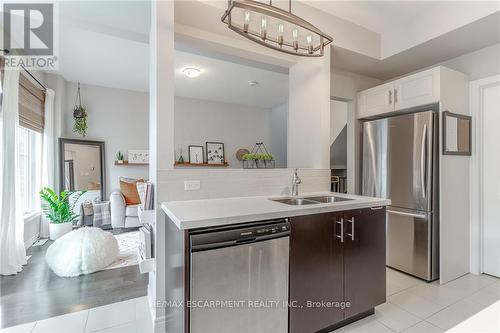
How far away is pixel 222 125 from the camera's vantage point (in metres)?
6.21

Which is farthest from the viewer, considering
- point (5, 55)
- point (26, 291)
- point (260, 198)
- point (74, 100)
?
point (74, 100)

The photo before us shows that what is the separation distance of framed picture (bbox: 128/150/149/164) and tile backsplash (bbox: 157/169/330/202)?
3818 millimetres

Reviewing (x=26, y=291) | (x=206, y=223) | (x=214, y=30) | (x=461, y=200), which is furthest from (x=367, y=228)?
(x=26, y=291)

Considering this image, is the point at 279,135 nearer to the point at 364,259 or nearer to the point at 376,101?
the point at 376,101

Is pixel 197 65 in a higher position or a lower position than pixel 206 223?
higher

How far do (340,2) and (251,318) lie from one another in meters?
2.92

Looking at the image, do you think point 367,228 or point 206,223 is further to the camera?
point 367,228

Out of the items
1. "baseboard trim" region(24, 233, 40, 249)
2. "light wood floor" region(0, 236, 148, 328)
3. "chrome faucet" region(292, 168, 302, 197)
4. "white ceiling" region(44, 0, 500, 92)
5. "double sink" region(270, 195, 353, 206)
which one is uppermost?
"white ceiling" region(44, 0, 500, 92)

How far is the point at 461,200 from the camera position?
A: 9.39 feet

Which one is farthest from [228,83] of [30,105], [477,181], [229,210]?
[477,181]

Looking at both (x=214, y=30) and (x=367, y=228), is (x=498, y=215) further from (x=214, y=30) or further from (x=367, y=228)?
(x=214, y=30)

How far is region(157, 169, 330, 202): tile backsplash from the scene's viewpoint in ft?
6.38

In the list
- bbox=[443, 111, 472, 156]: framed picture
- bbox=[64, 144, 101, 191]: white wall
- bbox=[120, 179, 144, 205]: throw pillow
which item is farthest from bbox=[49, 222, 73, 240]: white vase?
bbox=[443, 111, 472, 156]: framed picture

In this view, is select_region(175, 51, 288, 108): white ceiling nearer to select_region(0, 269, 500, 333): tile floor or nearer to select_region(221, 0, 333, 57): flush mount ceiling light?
select_region(221, 0, 333, 57): flush mount ceiling light
